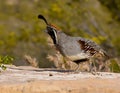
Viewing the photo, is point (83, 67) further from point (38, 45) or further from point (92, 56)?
point (38, 45)

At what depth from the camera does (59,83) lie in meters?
6.57

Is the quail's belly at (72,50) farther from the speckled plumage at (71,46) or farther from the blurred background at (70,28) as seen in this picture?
the blurred background at (70,28)

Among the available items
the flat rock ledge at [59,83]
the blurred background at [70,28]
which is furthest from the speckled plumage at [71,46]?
the blurred background at [70,28]

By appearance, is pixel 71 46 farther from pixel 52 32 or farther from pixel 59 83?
pixel 59 83

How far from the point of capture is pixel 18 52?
1556 cm

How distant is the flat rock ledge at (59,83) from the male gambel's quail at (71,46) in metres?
0.33

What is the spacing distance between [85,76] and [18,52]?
27.4ft

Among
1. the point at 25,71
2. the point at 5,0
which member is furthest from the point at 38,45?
the point at 5,0

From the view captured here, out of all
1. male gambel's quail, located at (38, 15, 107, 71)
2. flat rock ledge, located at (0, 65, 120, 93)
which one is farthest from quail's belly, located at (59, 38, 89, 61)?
flat rock ledge, located at (0, 65, 120, 93)

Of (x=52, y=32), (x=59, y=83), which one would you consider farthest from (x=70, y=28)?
(x=59, y=83)

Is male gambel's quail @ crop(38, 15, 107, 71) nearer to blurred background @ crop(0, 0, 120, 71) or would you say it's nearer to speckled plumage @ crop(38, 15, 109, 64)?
speckled plumage @ crop(38, 15, 109, 64)

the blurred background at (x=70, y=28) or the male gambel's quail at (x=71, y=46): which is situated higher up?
the blurred background at (x=70, y=28)

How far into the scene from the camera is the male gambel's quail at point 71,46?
25.5 feet

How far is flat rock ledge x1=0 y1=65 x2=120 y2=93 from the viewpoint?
6395mm
